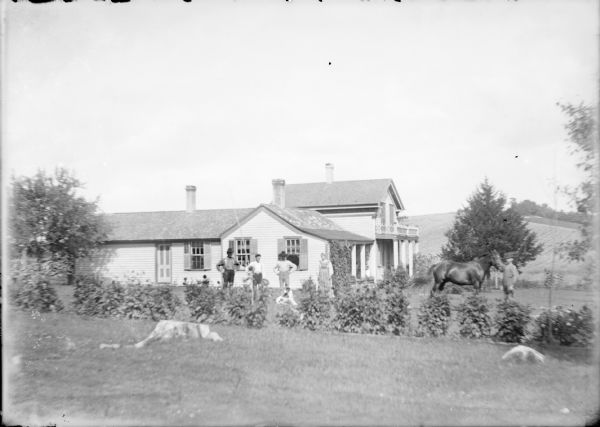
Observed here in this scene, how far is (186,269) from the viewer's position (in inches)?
1141

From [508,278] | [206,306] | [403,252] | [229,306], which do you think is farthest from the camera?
[403,252]

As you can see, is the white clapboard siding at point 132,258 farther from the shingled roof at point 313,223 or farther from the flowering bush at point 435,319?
the flowering bush at point 435,319

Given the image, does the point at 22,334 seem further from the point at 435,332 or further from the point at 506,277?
the point at 506,277

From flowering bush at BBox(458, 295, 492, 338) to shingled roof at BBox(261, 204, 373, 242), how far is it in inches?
628

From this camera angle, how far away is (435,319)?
446 inches

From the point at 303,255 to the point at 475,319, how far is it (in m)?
16.2

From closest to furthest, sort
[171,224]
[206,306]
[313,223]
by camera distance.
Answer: [206,306], [171,224], [313,223]

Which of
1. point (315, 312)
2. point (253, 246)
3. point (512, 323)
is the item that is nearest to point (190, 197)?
point (253, 246)

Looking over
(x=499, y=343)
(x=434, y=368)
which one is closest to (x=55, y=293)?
(x=434, y=368)

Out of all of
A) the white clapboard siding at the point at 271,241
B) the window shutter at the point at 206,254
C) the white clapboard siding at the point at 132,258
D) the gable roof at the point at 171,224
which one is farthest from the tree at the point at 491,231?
the white clapboard siding at the point at 132,258

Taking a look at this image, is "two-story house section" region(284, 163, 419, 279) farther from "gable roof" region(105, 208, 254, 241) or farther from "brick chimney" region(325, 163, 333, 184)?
"gable roof" region(105, 208, 254, 241)

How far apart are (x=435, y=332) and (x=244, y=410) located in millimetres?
6047

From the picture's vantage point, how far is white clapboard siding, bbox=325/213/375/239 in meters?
34.3

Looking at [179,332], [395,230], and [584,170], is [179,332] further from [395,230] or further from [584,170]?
[395,230]
